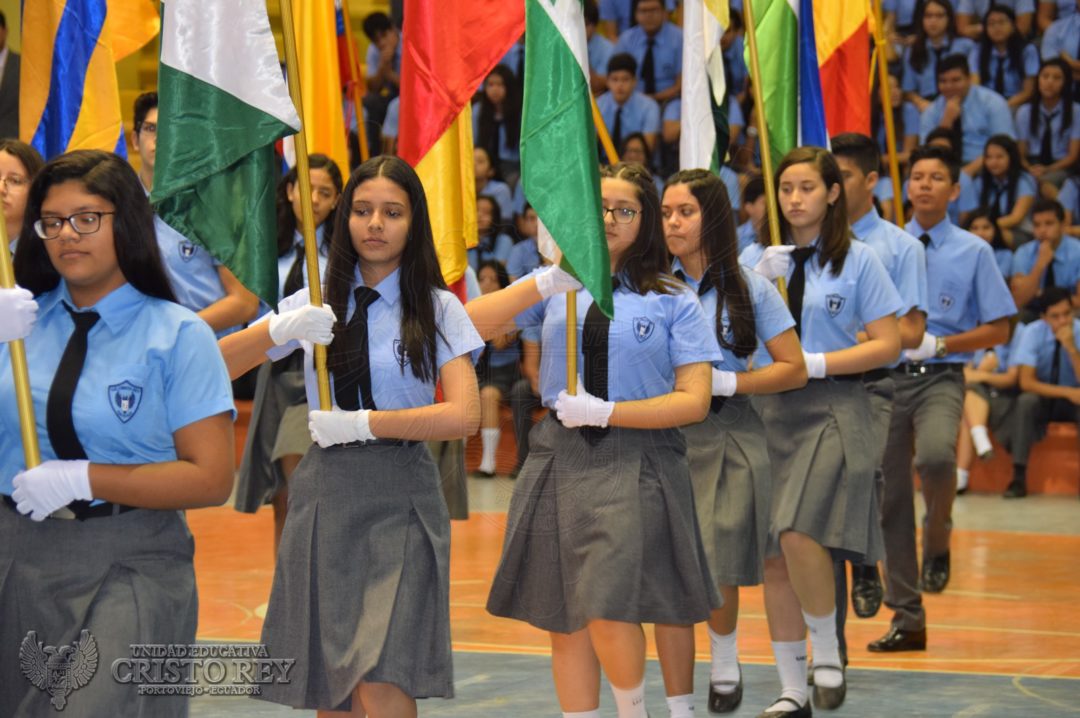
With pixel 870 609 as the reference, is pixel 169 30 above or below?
above

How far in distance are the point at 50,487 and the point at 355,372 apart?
1112 mm

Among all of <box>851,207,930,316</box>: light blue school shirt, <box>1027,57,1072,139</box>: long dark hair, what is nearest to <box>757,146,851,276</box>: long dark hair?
<box>851,207,930,316</box>: light blue school shirt

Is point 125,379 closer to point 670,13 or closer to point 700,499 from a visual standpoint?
point 700,499

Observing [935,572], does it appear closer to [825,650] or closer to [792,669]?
[825,650]

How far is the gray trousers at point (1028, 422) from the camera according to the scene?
11.3 meters

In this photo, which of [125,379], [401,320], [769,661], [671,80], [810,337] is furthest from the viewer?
Answer: [671,80]

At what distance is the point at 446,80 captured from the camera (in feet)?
17.1

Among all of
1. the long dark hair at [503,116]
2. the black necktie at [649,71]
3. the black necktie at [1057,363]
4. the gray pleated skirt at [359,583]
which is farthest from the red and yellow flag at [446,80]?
the black necktie at [649,71]

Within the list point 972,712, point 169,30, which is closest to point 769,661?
point 972,712

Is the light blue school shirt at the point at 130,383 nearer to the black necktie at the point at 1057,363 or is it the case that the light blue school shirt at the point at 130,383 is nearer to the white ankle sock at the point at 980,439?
the white ankle sock at the point at 980,439

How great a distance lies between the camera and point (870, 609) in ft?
23.8

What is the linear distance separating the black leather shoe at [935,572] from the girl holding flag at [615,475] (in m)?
3.53

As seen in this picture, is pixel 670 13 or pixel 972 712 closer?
pixel 972 712

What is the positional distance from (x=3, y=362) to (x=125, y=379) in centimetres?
32
